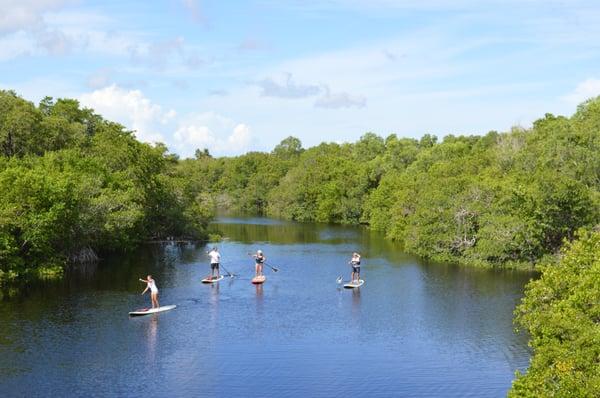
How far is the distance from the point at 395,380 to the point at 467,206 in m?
32.7

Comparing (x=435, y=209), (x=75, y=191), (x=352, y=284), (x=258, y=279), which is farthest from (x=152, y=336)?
(x=435, y=209)

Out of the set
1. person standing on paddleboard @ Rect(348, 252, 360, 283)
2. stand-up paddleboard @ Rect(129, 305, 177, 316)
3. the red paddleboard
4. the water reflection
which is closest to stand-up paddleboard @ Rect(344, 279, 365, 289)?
person standing on paddleboard @ Rect(348, 252, 360, 283)

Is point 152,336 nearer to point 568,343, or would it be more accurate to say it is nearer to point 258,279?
point 258,279

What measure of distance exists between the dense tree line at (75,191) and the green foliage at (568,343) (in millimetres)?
33885

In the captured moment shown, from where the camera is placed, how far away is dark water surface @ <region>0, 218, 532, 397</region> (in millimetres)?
27094

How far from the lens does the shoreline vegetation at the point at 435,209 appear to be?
21.4 m

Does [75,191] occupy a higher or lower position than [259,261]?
higher

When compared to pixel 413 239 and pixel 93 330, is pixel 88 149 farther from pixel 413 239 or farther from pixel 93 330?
pixel 93 330

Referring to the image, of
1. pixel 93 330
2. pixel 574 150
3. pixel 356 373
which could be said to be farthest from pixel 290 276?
pixel 574 150

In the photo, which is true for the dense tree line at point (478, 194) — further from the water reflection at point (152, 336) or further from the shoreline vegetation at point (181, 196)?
the water reflection at point (152, 336)

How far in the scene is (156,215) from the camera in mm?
75250

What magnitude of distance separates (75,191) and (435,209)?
2941 cm

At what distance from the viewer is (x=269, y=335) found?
34062 millimetres

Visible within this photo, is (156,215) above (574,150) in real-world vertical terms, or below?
below
